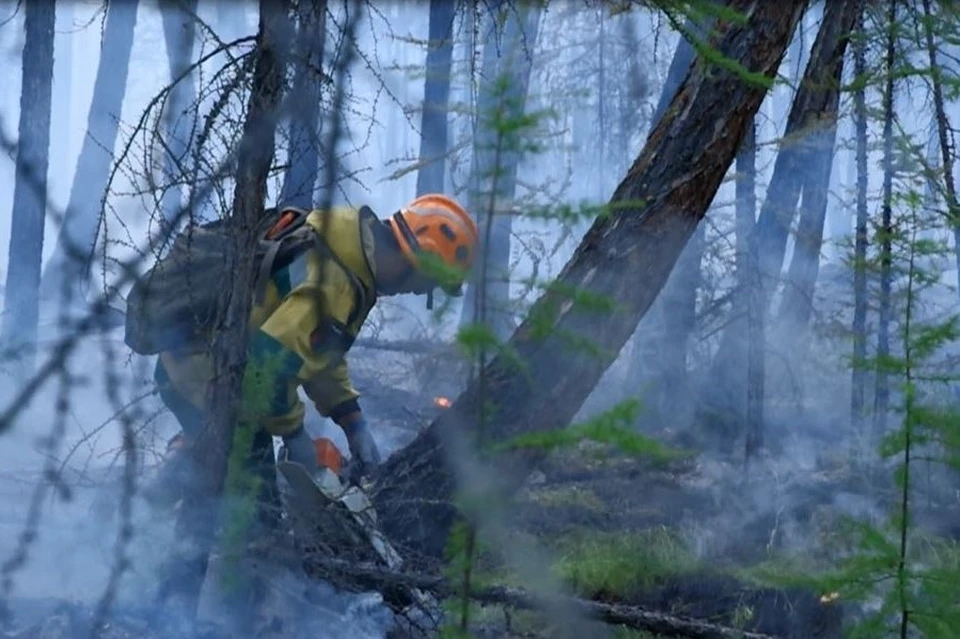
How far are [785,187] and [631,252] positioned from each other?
213 inches

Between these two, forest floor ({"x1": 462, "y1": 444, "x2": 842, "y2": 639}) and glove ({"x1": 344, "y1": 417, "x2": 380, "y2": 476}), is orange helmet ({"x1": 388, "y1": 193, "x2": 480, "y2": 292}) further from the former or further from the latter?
forest floor ({"x1": 462, "y1": 444, "x2": 842, "y2": 639})

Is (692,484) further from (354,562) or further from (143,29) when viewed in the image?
(143,29)

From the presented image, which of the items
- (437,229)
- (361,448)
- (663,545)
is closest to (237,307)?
(437,229)

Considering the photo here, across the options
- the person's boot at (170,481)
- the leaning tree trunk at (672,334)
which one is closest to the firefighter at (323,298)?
the person's boot at (170,481)

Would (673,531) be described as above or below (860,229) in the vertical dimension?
below

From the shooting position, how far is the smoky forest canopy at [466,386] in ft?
9.57

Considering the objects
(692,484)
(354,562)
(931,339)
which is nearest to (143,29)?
(692,484)

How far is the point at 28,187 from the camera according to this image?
7176 mm

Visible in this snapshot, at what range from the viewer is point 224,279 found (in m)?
3.15

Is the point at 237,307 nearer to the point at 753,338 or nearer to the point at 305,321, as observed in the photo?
the point at 305,321

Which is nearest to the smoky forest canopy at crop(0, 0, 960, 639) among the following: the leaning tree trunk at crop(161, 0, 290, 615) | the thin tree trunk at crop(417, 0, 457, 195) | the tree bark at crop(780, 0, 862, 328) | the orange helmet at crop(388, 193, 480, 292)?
the leaning tree trunk at crop(161, 0, 290, 615)

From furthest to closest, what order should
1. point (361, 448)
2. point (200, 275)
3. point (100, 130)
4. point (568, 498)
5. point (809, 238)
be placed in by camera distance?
point (100, 130)
point (809, 238)
point (568, 498)
point (361, 448)
point (200, 275)

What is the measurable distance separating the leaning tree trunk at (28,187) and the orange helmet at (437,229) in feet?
11.6

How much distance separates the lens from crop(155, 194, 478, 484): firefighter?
155 inches
